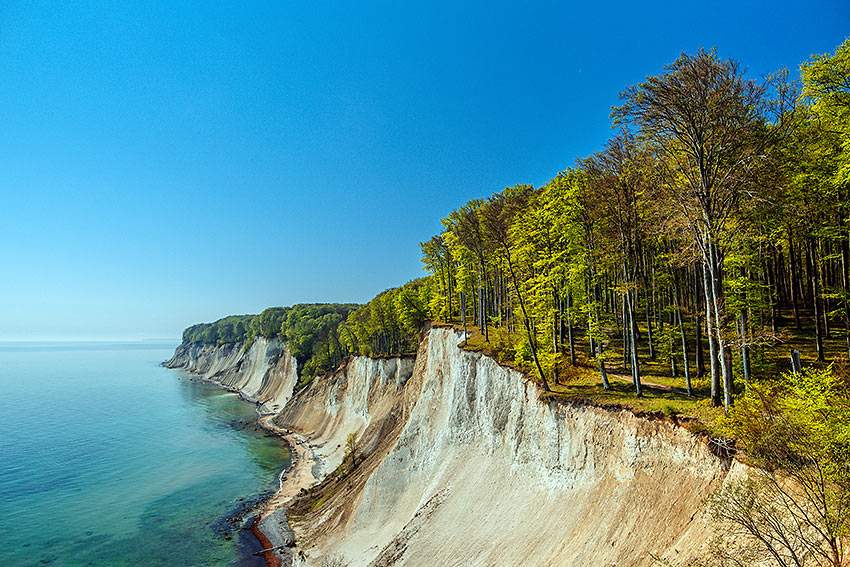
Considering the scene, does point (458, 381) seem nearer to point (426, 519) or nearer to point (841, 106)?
point (426, 519)

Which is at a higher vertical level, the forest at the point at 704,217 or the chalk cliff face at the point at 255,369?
the forest at the point at 704,217

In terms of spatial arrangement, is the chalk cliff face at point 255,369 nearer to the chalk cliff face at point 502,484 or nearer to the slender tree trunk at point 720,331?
the chalk cliff face at point 502,484

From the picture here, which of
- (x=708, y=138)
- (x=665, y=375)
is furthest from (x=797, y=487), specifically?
(x=665, y=375)

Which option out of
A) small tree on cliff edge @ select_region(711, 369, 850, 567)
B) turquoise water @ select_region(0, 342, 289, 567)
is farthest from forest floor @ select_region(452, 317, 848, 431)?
turquoise water @ select_region(0, 342, 289, 567)

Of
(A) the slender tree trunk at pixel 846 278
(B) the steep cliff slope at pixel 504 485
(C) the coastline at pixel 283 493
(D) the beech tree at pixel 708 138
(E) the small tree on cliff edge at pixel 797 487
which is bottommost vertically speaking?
(C) the coastline at pixel 283 493

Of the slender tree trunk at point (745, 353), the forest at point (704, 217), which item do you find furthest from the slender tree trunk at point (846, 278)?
the slender tree trunk at point (745, 353)

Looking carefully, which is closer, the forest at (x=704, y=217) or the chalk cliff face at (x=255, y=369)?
the forest at (x=704, y=217)

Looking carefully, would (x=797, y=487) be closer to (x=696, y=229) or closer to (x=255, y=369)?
(x=696, y=229)

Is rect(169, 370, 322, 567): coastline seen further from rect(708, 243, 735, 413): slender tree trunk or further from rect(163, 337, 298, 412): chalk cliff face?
rect(708, 243, 735, 413): slender tree trunk
